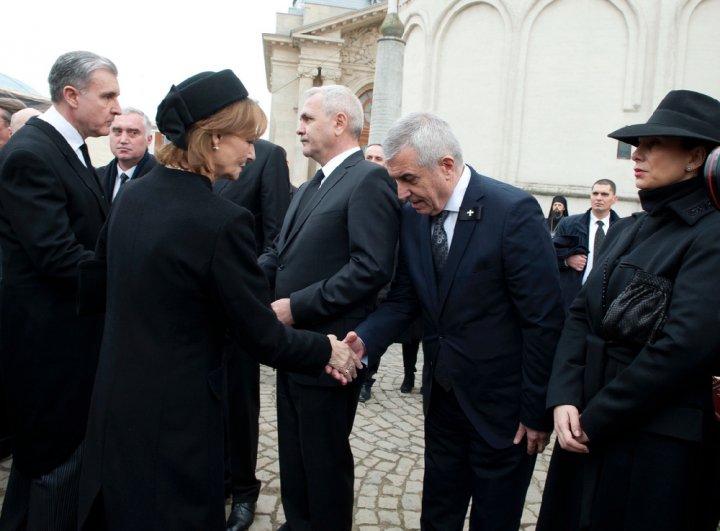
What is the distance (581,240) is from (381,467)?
3293mm

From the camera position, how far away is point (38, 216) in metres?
2.62

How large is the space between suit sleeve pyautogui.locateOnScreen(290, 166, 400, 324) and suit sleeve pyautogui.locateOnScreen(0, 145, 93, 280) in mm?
1005

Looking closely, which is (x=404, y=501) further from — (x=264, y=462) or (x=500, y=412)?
(x=500, y=412)

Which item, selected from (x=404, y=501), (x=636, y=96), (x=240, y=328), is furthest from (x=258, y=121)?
(x=636, y=96)

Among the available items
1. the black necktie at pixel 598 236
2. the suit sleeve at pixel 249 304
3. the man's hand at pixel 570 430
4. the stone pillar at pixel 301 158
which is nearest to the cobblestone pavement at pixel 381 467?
the man's hand at pixel 570 430

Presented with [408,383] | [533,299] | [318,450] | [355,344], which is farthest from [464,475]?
[408,383]

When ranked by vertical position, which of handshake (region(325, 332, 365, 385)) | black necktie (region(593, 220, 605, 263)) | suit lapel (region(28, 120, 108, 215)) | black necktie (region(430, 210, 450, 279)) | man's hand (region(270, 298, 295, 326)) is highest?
suit lapel (region(28, 120, 108, 215))

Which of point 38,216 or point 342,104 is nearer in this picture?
point 38,216

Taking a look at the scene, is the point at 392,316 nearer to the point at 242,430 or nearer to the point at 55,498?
the point at 242,430

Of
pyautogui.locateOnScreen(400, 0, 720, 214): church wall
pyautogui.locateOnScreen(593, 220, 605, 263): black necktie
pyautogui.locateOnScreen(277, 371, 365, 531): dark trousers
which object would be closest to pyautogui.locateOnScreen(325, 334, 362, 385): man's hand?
pyautogui.locateOnScreen(277, 371, 365, 531): dark trousers

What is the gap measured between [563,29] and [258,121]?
17.2 m

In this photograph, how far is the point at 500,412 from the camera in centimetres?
263

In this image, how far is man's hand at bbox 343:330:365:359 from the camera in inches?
111

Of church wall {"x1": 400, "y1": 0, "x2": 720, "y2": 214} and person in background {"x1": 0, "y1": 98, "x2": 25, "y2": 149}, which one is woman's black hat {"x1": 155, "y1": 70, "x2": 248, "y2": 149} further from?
church wall {"x1": 400, "y1": 0, "x2": 720, "y2": 214}
